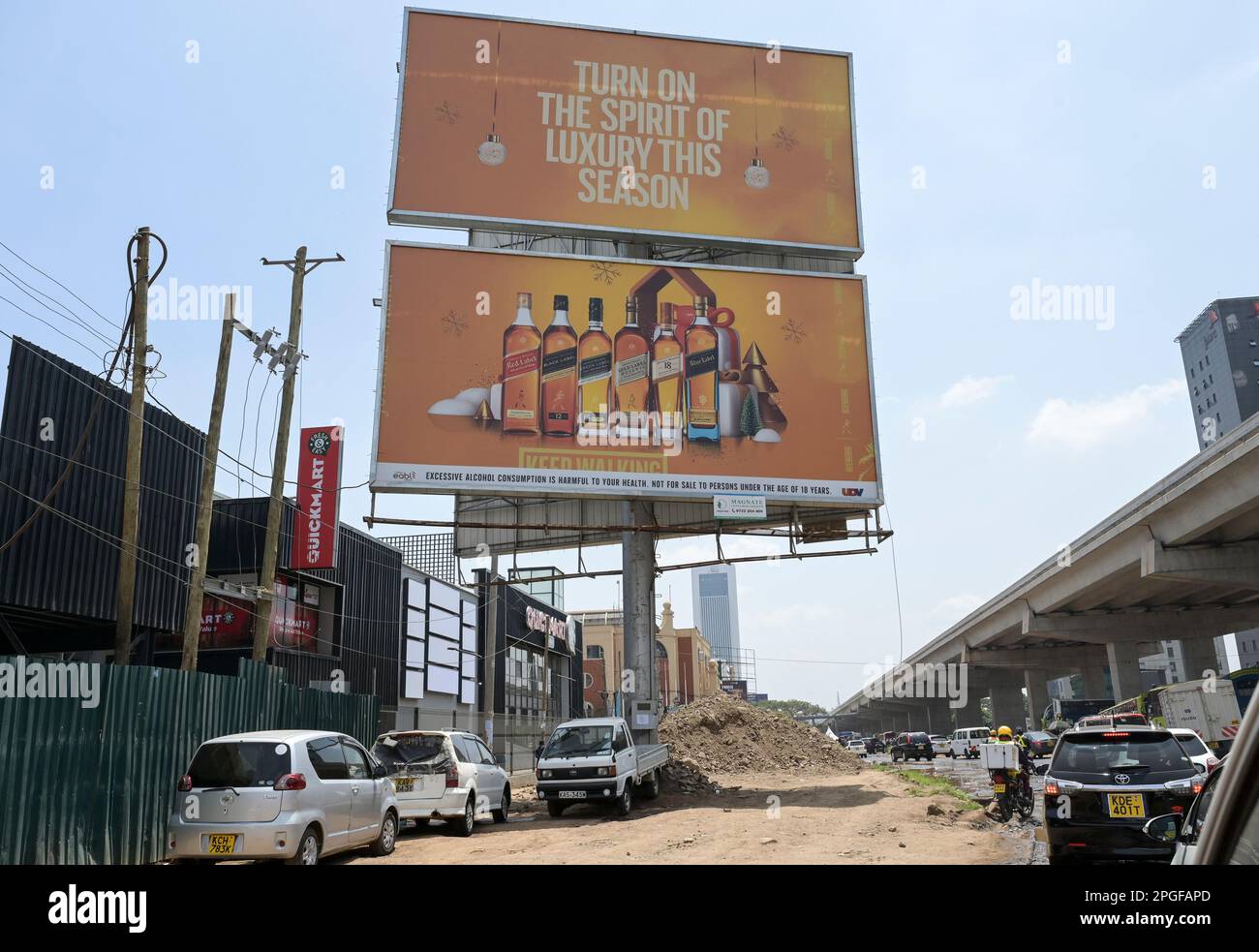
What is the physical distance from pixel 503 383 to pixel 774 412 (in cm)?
650

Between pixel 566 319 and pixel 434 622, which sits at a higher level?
pixel 566 319

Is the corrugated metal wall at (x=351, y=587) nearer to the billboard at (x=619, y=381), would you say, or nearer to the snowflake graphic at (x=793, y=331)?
the billboard at (x=619, y=381)

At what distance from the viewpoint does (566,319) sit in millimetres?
21688

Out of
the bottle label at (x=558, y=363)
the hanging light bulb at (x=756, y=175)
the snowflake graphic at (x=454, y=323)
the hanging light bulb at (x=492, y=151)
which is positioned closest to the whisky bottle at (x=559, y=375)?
the bottle label at (x=558, y=363)

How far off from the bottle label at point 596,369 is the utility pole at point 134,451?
916cm

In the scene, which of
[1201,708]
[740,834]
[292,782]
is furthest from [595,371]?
[1201,708]

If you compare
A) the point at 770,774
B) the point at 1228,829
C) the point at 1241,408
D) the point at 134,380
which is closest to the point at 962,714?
the point at 1241,408

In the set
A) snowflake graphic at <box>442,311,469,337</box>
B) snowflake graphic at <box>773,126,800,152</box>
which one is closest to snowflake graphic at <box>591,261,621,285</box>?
snowflake graphic at <box>442,311,469,337</box>

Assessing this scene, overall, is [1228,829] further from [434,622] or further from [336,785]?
[434,622]

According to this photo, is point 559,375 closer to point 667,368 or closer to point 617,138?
point 667,368

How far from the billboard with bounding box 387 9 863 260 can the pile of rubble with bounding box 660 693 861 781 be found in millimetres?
17550

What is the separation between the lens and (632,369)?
21.7m

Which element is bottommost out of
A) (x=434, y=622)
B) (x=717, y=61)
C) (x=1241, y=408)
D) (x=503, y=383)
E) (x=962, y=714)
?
(x=962, y=714)
